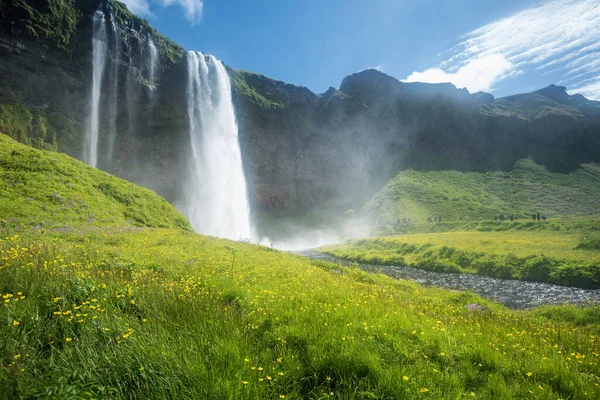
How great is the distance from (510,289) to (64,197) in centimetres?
3391

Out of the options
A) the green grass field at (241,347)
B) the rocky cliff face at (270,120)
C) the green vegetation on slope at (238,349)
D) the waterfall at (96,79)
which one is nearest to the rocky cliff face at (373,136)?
the rocky cliff face at (270,120)

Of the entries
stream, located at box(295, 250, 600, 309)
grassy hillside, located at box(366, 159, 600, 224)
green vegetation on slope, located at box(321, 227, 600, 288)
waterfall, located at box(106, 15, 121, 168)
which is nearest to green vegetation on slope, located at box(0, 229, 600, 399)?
stream, located at box(295, 250, 600, 309)

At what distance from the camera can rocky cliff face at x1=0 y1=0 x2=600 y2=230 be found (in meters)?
47.9

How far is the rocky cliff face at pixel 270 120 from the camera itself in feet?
157

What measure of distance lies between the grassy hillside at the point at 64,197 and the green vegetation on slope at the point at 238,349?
15.4 m

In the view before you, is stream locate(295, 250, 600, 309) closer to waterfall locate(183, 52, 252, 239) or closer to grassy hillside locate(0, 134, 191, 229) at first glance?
grassy hillside locate(0, 134, 191, 229)

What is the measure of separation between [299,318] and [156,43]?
261 ft

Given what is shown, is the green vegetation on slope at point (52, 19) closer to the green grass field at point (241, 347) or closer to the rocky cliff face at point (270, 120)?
the rocky cliff face at point (270, 120)

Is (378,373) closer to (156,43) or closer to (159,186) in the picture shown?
(159,186)

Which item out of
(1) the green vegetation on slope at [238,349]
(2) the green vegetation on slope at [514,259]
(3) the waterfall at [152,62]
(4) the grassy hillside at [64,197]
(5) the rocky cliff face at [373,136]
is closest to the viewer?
(1) the green vegetation on slope at [238,349]

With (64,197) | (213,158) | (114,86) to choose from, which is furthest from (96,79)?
(64,197)

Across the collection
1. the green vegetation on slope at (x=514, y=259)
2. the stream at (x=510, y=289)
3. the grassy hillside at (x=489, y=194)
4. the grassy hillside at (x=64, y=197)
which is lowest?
the stream at (x=510, y=289)

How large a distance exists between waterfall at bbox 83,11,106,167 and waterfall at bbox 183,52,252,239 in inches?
679

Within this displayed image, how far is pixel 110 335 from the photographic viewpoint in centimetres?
405
